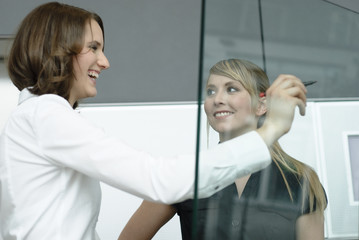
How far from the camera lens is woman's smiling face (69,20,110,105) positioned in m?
1.05

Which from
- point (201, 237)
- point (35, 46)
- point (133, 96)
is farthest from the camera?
point (133, 96)

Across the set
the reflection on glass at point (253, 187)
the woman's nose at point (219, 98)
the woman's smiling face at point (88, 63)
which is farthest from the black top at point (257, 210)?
the woman's smiling face at point (88, 63)

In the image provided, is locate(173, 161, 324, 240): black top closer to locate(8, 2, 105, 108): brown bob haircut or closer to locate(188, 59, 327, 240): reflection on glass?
locate(188, 59, 327, 240): reflection on glass

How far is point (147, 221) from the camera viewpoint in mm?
1443

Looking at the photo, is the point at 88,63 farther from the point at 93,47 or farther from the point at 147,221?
the point at 147,221

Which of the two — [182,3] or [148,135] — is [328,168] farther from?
[182,3]

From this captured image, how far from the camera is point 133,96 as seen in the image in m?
2.29

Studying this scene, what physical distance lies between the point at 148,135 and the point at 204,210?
133 cm

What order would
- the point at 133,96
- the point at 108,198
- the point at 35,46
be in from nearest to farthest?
the point at 35,46 → the point at 108,198 → the point at 133,96

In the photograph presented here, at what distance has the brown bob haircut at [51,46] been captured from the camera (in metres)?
1.02

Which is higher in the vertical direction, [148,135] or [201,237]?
[148,135]

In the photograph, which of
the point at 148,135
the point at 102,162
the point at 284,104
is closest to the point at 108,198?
the point at 148,135

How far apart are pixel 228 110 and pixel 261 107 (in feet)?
0.17

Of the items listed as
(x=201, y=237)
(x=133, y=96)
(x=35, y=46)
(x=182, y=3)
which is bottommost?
(x=201, y=237)
